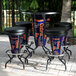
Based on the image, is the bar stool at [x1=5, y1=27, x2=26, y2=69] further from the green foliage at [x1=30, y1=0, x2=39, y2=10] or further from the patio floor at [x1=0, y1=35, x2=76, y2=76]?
the green foliage at [x1=30, y1=0, x2=39, y2=10]

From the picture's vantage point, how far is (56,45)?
6.93m

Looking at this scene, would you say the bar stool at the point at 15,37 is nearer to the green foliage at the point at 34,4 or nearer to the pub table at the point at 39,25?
the pub table at the point at 39,25

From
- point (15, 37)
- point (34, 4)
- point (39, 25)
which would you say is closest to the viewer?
point (15, 37)

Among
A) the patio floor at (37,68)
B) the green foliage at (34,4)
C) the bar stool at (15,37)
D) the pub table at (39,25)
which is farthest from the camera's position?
the green foliage at (34,4)

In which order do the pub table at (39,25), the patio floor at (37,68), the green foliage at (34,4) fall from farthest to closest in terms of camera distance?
1. the green foliage at (34,4)
2. the pub table at (39,25)
3. the patio floor at (37,68)

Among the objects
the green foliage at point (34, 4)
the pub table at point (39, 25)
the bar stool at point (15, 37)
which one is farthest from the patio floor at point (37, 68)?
the green foliage at point (34, 4)

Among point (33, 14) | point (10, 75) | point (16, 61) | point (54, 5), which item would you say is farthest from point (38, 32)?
point (54, 5)

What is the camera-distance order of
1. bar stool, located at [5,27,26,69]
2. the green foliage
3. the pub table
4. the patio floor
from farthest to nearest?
the green foliage < the pub table < bar stool, located at [5,27,26,69] < the patio floor

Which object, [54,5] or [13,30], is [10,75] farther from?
[54,5]

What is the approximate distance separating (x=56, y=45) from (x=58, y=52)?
0.21 meters

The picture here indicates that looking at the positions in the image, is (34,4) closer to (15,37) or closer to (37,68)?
(15,37)

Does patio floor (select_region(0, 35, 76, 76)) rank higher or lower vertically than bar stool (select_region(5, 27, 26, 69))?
lower

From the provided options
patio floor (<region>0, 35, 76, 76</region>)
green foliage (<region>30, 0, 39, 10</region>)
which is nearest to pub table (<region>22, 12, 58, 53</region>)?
patio floor (<region>0, 35, 76, 76</region>)

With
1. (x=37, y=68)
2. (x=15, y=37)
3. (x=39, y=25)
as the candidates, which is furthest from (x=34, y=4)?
(x=37, y=68)
